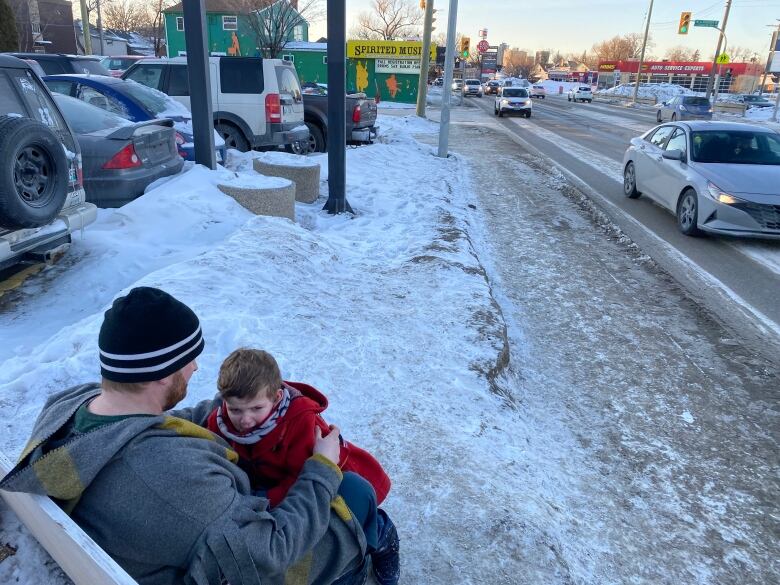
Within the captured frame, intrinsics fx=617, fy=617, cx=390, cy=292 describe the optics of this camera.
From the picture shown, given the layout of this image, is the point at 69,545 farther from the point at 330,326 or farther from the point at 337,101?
the point at 337,101

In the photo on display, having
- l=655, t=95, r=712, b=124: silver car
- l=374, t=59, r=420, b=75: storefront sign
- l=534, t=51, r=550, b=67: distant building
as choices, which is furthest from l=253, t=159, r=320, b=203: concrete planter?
l=534, t=51, r=550, b=67: distant building

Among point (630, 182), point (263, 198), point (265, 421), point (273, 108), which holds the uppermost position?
point (273, 108)

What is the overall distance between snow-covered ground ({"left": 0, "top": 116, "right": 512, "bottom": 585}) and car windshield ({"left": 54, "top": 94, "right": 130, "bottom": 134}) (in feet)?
2.99

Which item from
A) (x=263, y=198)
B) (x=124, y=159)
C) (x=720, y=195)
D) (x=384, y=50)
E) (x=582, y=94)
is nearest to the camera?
(x=124, y=159)

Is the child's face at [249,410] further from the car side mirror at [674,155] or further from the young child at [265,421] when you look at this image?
the car side mirror at [674,155]

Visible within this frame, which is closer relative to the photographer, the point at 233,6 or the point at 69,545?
the point at 69,545

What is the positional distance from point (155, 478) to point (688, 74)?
382 ft

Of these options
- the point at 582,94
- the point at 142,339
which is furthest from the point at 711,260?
the point at 582,94

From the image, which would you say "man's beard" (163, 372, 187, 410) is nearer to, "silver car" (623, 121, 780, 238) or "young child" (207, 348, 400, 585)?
"young child" (207, 348, 400, 585)

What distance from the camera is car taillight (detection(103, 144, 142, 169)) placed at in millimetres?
6652

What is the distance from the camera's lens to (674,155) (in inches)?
361

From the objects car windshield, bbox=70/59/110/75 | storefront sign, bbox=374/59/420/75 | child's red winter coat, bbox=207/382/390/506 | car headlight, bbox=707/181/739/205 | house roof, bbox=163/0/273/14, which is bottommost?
car headlight, bbox=707/181/739/205

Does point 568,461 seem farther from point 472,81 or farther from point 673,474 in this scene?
point 472,81

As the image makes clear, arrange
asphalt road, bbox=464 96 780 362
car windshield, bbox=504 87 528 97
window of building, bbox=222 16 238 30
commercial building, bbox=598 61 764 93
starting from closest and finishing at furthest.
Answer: asphalt road, bbox=464 96 780 362
car windshield, bbox=504 87 528 97
window of building, bbox=222 16 238 30
commercial building, bbox=598 61 764 93
